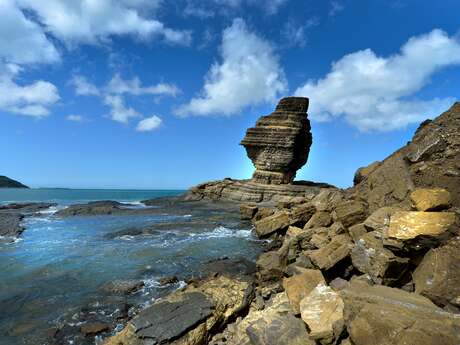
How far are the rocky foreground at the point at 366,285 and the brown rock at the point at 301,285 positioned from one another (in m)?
0.03

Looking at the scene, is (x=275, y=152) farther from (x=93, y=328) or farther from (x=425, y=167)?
(x=93, y=328)

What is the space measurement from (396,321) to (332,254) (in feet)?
13.3

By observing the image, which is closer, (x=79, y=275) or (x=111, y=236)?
(x=79, y=275)

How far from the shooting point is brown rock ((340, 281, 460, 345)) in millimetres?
4609

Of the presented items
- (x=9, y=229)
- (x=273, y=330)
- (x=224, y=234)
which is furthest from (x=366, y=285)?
(x=9, y=229)

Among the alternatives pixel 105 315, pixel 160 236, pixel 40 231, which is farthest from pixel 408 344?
pixel 40 231

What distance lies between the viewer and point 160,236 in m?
20.8

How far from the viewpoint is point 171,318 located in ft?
24.7

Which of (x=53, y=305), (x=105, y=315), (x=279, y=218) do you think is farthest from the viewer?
(x=279, y=218)

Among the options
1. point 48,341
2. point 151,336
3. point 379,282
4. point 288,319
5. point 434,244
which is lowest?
point 48,341

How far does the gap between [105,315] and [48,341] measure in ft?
5.12

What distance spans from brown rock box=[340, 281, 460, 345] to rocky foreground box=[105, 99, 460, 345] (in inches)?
0.6

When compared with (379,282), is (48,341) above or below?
below

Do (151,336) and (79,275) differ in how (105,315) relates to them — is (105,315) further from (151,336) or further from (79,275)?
(79,275)
